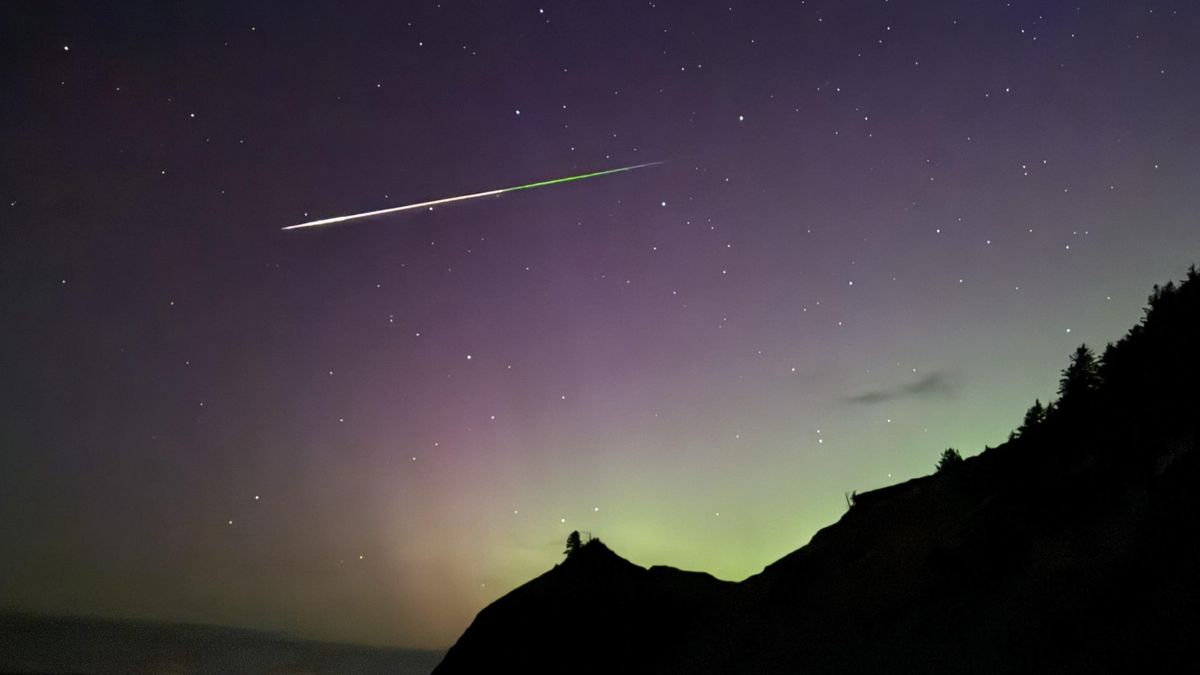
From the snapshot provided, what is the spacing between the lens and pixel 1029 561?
22609 mm

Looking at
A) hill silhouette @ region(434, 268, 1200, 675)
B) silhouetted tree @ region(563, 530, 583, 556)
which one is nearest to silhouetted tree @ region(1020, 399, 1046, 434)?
hill silhouette @ region(434, 268, 1200, 675)

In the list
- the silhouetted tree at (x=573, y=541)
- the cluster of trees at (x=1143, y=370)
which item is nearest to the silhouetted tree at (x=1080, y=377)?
the cluster of trees at (x=1143, y=370)

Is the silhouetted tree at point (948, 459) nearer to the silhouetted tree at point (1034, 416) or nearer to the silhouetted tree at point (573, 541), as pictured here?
the silhouetted tree at point (1034, 416)

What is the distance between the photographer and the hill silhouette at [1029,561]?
18562 millimetres

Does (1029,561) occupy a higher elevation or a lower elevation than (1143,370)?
lower

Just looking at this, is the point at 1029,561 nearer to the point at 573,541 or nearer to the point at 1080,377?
the point at 1080,377

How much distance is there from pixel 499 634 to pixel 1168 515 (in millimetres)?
33790

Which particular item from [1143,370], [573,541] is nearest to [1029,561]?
[1143,370]

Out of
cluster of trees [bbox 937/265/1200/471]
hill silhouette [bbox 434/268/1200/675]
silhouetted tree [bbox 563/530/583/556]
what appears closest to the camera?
hill silhouette [bbox 434/268/1200/675]

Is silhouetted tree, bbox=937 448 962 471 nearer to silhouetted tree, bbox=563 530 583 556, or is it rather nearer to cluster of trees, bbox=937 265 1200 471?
cluster of trees, bbox=937 265 1200 471

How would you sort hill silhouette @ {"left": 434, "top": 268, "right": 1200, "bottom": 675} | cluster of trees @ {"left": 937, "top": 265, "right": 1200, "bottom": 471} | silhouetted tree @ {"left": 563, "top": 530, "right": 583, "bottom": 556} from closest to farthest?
hill silhouette @ {"left": 434, "top": 268, "right": 1200, "bottom": 675}
cluster of trees @ {"left": 937, "top": 265, "right": 1200, "bottom": 471}
silhouetted tree @ {"left": 563, "top": 530, "right": 583, "bottom": 556}

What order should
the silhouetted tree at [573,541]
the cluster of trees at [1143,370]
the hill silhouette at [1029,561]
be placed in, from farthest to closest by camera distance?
the silhouetted tree at [573,541]
the cluster of trees at [1143,370]
the hill silhouette at [1029,561]

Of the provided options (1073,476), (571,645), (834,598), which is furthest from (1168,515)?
(571,645)

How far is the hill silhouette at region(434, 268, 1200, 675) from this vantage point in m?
18.6
